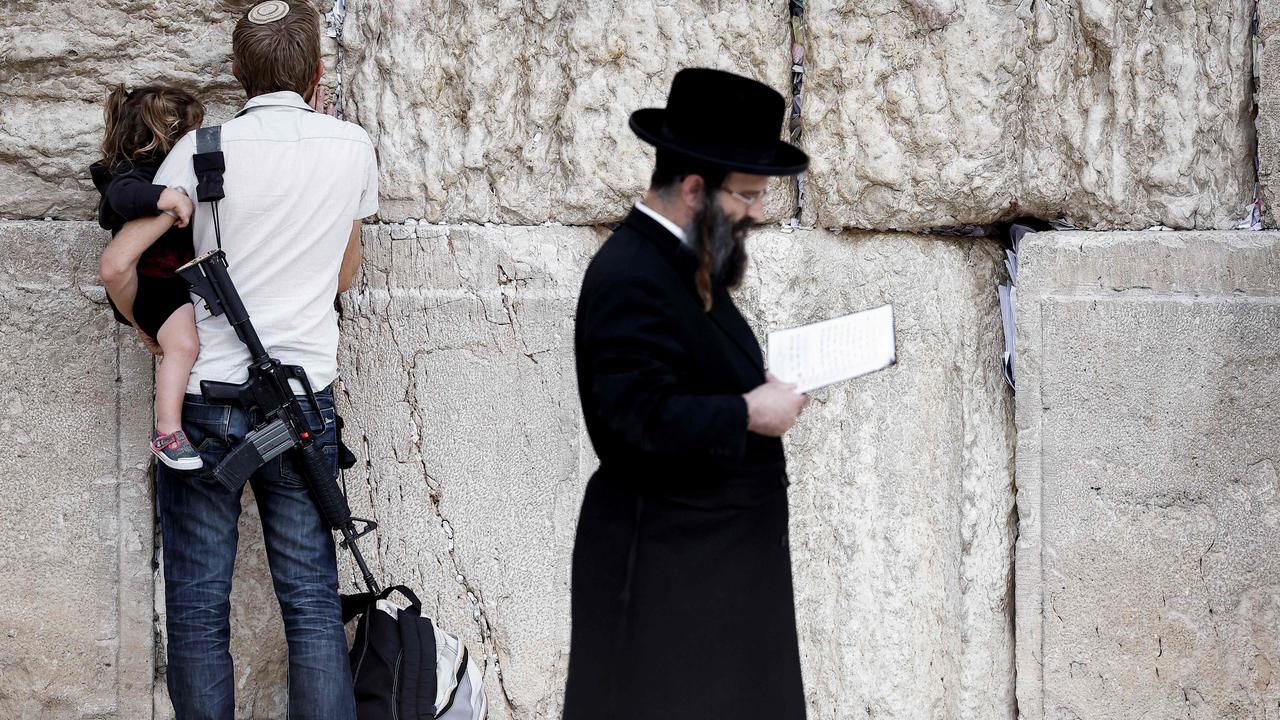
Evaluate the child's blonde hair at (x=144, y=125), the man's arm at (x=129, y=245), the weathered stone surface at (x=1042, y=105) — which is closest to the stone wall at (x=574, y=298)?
the weathered stone surface at (x=1042, y=105)

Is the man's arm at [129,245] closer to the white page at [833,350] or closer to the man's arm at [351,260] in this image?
the man's arm at [351,260]

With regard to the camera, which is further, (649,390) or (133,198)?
(133,198)

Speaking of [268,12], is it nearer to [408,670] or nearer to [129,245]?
[129,245]

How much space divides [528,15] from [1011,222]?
4.91 feet

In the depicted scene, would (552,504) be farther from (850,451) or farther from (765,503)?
(765,503)

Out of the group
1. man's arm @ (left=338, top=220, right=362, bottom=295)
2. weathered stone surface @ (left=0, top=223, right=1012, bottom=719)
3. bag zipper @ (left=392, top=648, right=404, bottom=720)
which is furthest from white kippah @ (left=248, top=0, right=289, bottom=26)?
bag zipper @ (left=392, top=648, right=404, bottom=720)

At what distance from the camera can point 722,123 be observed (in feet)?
7.22

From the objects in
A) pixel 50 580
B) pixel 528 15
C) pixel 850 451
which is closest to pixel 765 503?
pixel 850 451

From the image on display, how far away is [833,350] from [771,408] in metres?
0.19

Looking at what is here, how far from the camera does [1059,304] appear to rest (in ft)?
11.2

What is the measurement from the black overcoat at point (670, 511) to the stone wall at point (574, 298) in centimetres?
125

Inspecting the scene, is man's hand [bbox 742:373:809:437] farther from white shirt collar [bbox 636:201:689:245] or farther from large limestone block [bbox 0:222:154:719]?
large limestone block [bbox 0:222:154:719]

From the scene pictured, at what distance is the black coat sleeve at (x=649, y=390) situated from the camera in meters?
2.11

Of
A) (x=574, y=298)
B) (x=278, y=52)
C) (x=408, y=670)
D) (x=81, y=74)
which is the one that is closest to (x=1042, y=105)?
(x=574, y=298)
